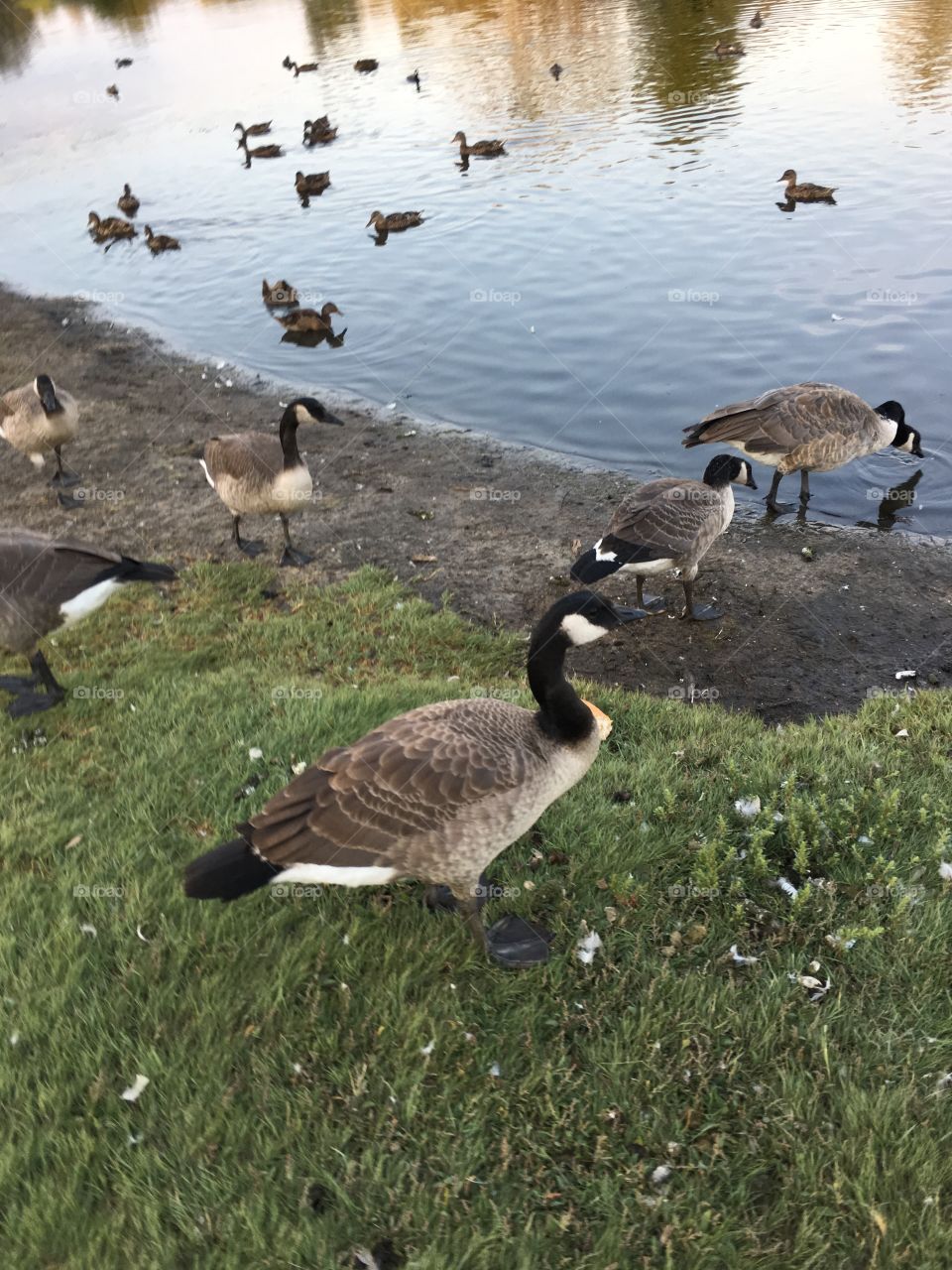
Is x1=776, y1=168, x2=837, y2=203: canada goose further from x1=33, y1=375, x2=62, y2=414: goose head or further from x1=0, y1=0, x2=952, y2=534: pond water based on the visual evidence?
x1=33, y1=375, x2=62, y2=414: goose head

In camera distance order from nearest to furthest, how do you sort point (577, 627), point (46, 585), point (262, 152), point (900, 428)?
point (577, 627)
point (46, 585)
point (900, 428)
point (262, 152)

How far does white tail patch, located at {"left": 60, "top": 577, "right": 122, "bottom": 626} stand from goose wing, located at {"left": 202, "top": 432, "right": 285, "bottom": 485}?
2.73 m

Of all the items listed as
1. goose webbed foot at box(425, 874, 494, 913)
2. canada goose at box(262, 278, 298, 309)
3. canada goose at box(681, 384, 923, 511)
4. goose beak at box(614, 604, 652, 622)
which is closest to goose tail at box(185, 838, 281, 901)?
goose webbed foot at box(425, 874, 494, 913)

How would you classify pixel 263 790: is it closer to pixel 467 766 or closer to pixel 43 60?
pixel 467 766

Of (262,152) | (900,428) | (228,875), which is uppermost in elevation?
(262,152)

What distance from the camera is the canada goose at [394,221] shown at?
2098 cm

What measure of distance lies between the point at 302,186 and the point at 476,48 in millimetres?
23350

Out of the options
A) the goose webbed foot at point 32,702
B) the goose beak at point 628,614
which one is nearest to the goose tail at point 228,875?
the goose beak at point 628,614

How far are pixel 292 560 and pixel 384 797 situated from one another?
574 centimetres

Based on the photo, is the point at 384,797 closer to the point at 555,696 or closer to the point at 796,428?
the point at 555,696

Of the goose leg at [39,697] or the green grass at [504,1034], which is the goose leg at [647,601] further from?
the goose leg at [39,697]

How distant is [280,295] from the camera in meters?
18.2

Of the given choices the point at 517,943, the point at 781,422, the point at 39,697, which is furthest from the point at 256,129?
the point at 517,943

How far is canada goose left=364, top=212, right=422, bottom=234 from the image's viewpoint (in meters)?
21.0
